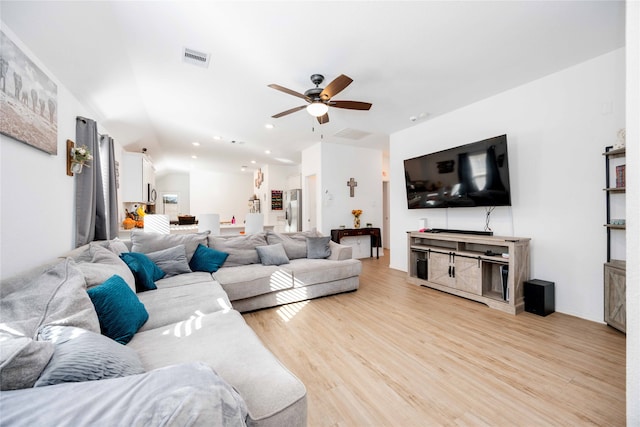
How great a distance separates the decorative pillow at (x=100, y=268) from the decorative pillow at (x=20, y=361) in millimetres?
880

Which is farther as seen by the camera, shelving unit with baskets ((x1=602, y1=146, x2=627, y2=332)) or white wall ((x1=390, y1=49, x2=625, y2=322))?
white wall ((x1=390, y1=49, x2=625, y2=322))

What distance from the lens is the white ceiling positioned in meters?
1.96

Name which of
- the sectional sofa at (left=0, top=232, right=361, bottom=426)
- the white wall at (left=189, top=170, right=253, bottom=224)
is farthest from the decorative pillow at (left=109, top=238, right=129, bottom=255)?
the white wall at (left=189, top=170, right=253, bottom=224)

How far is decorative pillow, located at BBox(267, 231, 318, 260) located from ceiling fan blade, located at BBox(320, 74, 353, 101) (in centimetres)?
207

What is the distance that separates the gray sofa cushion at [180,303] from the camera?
1.74 meters

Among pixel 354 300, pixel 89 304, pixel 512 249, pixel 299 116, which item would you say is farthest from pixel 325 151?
pixel 89 304

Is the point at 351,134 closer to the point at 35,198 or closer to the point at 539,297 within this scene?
the point at 539,297

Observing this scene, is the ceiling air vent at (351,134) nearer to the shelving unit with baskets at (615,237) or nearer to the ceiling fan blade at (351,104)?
the ceiling fan blade at (351,104)

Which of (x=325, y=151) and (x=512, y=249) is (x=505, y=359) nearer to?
(x=512, y=249)

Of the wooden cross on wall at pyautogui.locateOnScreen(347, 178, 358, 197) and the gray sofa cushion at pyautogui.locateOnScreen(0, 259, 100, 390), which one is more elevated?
the wooden cross on wall at pyautogui.locateOnScreen(347, 178, 358, 197)

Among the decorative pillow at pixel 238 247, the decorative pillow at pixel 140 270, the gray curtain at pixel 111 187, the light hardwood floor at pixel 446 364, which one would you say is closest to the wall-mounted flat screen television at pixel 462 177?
the light hardwood floor at pixel 446 364

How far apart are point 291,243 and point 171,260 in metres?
1.61

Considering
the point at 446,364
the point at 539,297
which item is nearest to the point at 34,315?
the point at 446,364

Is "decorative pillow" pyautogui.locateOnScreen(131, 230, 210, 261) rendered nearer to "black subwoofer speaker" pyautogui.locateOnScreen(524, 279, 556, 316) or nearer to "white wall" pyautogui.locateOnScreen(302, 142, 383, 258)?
"white wall" pyautogui.locateOnScreen(302, 142, 383, 258)
